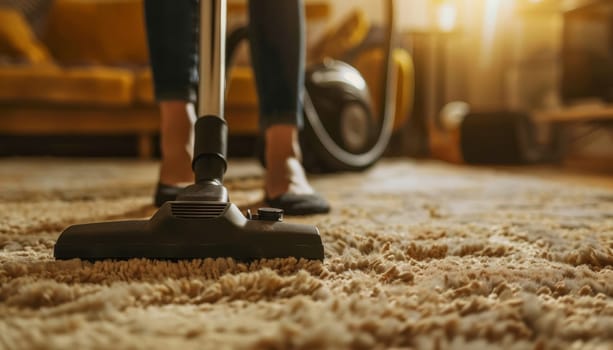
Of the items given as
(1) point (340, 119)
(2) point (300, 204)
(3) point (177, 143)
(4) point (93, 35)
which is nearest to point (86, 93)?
(4) point (93, 35)

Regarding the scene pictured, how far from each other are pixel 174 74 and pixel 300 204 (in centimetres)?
31

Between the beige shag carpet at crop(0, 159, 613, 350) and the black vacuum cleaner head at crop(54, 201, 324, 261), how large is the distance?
0.05 ft

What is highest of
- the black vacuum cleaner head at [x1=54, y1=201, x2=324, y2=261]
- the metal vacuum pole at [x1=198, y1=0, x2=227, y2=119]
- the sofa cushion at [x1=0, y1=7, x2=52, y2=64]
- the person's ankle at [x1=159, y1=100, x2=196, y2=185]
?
the sofa cushion at [x1=0, y1=7, x2=52, y2=64]

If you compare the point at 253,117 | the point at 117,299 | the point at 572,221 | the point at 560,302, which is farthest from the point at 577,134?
the point at 117,299

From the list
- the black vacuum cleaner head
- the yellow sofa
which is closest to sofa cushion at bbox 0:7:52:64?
the yellow sofa

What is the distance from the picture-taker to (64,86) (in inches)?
85.4

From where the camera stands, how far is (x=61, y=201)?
102 cm

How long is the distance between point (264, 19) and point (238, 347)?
0.62 metres

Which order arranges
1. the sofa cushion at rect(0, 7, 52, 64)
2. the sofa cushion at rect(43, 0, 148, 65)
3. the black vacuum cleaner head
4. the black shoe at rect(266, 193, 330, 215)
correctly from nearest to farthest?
the black vacuum cleaner head, the black shoe at rect(266, 193, 330, 215), the sofa cushion at rect(0, 7, 52, 64), the sofa cushion at rect(43, 0, 148, 65)

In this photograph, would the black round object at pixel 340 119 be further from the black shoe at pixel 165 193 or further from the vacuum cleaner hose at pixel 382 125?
the black shoe at pixel 165 193

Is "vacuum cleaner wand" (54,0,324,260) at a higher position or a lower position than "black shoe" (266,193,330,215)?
higher

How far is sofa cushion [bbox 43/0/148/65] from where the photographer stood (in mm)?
2705

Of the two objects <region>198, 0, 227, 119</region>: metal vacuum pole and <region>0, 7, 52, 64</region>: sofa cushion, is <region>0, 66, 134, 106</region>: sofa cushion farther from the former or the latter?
<region>198, 0, 227, 119</region>: metal vacuum pole

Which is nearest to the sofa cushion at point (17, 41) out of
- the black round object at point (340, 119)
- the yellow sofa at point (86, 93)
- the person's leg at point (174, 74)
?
the yellow sofa at point (86, 93)
